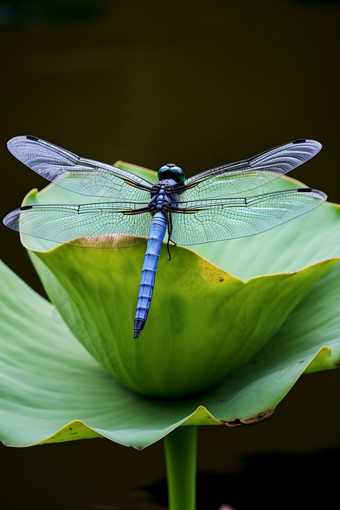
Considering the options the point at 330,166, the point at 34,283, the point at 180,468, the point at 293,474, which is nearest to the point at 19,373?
the point at 180,468

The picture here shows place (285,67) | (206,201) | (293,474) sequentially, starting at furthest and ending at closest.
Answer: (285,67)
(293,474)
(206,201)

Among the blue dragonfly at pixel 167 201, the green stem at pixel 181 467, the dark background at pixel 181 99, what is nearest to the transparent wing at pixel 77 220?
the blue dragonfly at pixel 167 201

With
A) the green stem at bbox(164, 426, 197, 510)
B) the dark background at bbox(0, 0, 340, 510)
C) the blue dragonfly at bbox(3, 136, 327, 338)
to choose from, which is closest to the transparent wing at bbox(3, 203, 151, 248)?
the blue dragonfly at bbox(3, 136, 327, 338)

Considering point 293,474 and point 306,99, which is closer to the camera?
point 293,474

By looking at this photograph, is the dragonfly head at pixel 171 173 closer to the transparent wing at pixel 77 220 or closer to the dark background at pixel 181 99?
the transparent wing at pixel 77 220

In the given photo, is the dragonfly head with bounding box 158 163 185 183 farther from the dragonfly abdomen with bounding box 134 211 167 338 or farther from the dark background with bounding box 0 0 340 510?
the dark background with bounding box 0 0 340 510

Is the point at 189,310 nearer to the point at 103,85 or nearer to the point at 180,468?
the point at 180,468

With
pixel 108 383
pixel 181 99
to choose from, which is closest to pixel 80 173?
pixel 108 383
